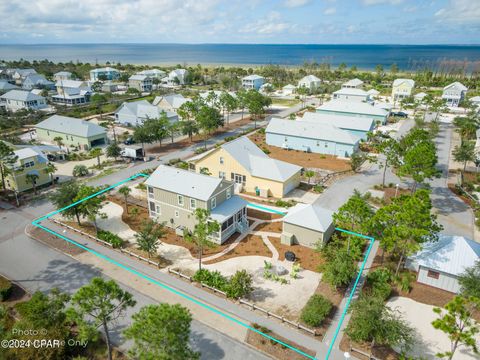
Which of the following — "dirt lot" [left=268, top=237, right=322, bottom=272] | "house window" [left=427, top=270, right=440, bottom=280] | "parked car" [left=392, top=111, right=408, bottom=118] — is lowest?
"dirt lot" [left=268, top=237, right=322, bottom=272]

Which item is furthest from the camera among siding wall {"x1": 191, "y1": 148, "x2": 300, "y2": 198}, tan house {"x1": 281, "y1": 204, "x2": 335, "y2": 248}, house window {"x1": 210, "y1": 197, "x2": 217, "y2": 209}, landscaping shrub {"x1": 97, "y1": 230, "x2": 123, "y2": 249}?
siding wall {"x1": 191, "y1": 148, "x2": 300, "y2": 198}

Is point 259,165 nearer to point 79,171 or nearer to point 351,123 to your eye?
point 79,171

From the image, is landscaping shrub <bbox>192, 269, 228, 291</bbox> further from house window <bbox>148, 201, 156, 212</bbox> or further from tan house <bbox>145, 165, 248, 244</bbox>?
house window <bbox>148, 201, 156, 212</bbox>

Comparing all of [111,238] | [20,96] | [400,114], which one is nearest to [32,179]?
[111,238]

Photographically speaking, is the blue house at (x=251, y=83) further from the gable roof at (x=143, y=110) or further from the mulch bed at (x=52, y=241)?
the mulch bed at (x=52, y=241)

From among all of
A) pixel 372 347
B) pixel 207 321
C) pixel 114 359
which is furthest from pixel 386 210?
pixel 114 359

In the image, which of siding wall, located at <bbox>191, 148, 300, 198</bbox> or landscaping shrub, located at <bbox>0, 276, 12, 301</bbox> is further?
siding wall, located at <bbox>191, 148, 300, 198</bbox>

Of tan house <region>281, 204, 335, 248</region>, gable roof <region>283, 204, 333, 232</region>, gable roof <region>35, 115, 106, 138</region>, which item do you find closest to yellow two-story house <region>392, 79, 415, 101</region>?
gable roof <region>283, 204, 333, 232</region>
